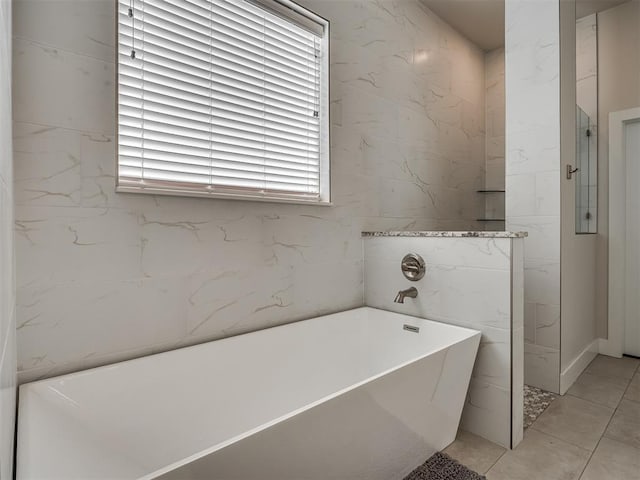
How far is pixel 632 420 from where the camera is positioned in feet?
6.37

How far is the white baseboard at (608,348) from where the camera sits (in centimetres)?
294

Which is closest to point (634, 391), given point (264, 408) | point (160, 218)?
point (264, 408)

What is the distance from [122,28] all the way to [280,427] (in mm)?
1593

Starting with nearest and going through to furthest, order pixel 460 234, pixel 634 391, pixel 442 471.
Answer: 1. pixel 442 471
2. pixel 460 234
3. pixel 634 391

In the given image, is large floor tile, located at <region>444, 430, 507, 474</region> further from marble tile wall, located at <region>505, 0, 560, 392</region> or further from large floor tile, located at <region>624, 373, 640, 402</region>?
large floor tile, located at <region>624, 373, 640, 402</region>

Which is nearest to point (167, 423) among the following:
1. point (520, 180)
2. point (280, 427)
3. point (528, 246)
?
point (280, 427)

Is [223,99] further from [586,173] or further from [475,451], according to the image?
[586,173]

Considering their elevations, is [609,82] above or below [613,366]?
above

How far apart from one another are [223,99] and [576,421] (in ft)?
8.16

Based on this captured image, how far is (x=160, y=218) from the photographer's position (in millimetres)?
1552

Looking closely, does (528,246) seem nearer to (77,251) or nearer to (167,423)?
(167,423)

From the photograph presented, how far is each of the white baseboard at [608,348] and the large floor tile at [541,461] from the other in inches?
66.1

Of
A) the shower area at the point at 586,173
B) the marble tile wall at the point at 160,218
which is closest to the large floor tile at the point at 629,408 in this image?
the shower area at the point at 586,173

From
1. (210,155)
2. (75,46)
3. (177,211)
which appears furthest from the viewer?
(210,155)
